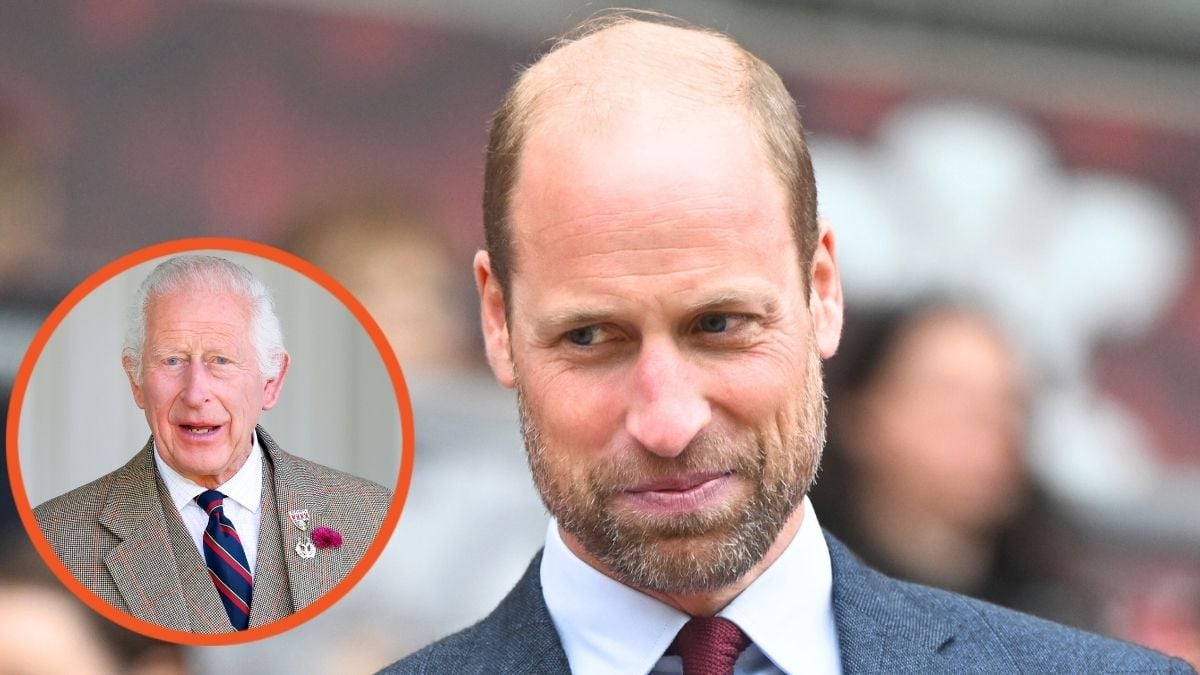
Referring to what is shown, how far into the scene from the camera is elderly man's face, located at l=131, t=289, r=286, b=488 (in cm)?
279

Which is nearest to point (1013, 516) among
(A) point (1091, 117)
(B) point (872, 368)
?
(B) point (872, 368)

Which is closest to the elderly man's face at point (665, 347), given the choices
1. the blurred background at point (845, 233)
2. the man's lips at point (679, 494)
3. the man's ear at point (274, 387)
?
the man's lips at point (679, 494)

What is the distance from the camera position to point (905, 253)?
7680 mm

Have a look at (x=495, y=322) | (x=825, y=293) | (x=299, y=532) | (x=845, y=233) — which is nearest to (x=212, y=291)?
(x=299, y=532)

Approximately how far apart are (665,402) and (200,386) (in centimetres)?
75

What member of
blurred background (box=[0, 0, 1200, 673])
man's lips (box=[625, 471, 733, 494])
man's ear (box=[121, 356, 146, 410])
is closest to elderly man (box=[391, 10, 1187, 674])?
man's lips (box=[625, 471, 733, 494])

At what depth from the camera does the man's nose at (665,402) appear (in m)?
2.96

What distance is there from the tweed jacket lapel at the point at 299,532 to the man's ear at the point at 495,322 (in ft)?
1.69

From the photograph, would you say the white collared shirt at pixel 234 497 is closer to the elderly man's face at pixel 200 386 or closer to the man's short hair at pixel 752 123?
the elderly man's face at pixel 200 386

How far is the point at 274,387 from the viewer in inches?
115

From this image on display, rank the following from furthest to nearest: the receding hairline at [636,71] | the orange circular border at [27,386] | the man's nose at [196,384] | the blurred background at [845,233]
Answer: the blurred background at [845,233]
the receding hairline at [636,71]
the orange circular border at [27,386]
the man's nose at [196,384]

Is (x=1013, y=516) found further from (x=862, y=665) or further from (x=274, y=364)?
(x=274, y=364)

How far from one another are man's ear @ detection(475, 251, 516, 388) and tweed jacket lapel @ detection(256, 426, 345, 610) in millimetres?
515

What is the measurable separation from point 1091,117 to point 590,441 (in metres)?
5.63
